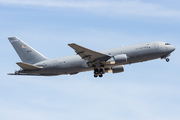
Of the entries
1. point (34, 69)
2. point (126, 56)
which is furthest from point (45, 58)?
point (126, 56)

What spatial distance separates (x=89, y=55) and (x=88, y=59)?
41.1 inches

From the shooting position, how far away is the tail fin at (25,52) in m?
49.9

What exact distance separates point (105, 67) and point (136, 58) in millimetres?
5958

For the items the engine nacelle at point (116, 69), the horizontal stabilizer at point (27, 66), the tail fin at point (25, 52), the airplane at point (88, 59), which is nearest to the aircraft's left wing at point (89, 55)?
the airplane at point (88, 59)

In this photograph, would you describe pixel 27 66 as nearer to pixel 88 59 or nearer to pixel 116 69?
pixel 88 59

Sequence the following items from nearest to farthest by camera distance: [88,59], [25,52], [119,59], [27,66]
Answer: [119,59] < [88,59] < [27,66] < [25,52]

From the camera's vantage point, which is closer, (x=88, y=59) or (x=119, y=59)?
(x=119, y=59)

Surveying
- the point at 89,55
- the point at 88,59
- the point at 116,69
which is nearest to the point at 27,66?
the point at 88,59

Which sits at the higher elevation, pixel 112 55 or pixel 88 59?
pixel 112 55

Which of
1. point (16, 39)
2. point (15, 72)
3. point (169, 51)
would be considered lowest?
point (15, 72)

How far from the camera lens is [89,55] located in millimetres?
46125

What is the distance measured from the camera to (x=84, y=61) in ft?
157

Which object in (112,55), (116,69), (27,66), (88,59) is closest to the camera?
(112,55)

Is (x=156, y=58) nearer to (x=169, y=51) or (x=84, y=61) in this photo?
(x=169, y=51)
